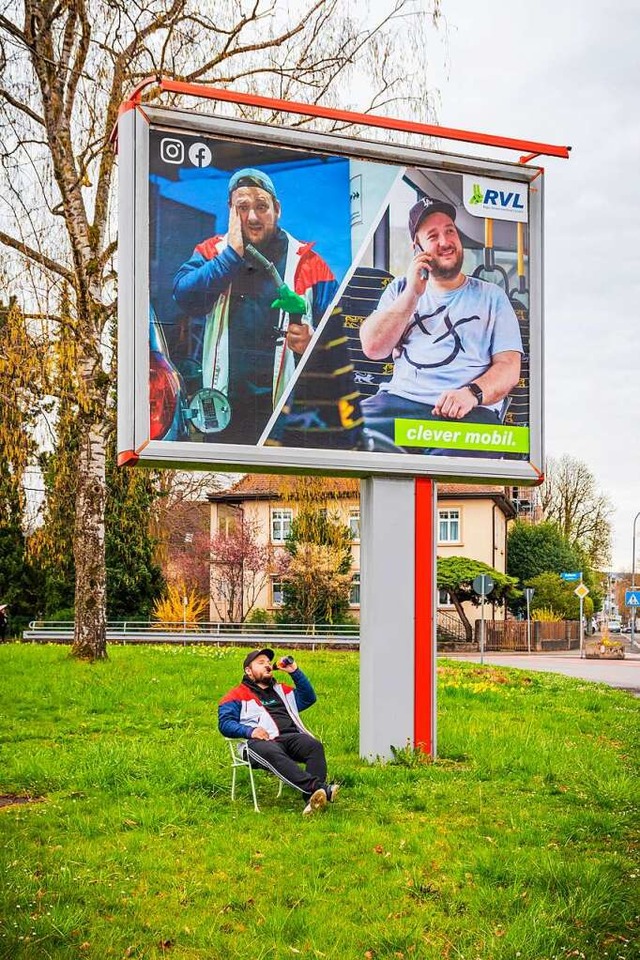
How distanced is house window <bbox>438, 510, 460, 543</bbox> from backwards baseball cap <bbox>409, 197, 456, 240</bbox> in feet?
139

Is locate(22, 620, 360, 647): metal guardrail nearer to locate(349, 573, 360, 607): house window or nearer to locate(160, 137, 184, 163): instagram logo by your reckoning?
locate(349, 573, 360, 607): house window

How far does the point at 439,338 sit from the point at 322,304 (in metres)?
1.24

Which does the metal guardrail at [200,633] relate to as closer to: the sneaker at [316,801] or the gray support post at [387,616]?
the gray support post at [387,616]

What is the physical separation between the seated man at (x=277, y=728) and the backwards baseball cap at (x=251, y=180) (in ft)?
13.6

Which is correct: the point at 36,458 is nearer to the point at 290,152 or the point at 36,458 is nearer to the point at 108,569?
the point at 290,152

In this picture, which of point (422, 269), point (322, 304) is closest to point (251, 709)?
point (322, 304)

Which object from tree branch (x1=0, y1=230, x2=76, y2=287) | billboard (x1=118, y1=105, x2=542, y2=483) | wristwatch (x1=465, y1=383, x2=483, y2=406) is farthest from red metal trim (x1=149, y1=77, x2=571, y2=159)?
tree branch (x1=0, y1=230, x2=76, y2=287)

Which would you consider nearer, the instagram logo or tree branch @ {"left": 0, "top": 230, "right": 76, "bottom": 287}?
the instagram logo

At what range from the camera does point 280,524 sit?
50.8 meters

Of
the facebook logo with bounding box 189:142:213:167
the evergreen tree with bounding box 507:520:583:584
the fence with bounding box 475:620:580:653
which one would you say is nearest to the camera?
the facebook logo with bounding box 189:142:213:167

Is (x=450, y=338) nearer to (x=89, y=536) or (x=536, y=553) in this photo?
(x=89, y=536)

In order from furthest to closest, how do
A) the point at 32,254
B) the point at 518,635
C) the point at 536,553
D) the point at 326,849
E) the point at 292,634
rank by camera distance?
the point at 536,553
the point at 518,635
the point at 292,634
the point at 32,254
the point at 326,849

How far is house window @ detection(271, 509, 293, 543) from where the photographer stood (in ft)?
165

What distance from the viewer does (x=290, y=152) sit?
10375 mm
